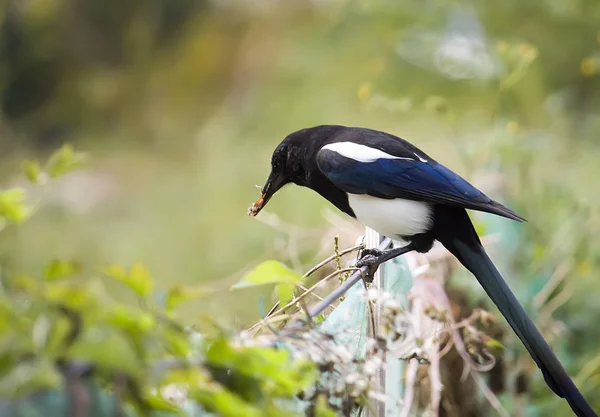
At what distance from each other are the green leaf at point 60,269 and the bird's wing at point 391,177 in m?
0.55

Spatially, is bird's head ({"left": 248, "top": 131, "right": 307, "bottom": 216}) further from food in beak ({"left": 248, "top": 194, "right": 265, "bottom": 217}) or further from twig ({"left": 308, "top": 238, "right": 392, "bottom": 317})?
twig ({"left": 308, "top": 238, "right": 392, "bottom": 317})

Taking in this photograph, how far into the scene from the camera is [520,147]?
1506 millimetres

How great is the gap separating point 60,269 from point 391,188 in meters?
0.57

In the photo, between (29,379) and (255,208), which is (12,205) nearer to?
(29,379)

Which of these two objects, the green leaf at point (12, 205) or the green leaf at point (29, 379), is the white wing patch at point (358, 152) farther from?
the green leaf at point (29, 379)

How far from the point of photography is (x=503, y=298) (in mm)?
708

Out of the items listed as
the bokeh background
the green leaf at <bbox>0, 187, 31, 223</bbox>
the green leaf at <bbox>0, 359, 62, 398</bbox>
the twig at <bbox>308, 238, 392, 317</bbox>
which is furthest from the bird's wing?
the bokeh background

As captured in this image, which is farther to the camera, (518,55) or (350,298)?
(518,55)

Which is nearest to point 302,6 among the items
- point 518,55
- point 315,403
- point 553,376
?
point 518,55

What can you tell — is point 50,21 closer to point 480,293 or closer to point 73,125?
point 73,125

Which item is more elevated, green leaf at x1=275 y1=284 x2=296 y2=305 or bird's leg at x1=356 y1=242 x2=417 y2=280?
bird's leg at x1=356 y1=242 x2=417 y2=280

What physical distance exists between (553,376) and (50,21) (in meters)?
1.88

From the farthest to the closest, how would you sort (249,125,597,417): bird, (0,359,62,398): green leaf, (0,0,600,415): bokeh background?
(0,0,600,415): bokeh background
(249,125,597,417): bird
(0,359,62,398): green leaf

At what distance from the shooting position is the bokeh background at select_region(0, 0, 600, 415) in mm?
1796
